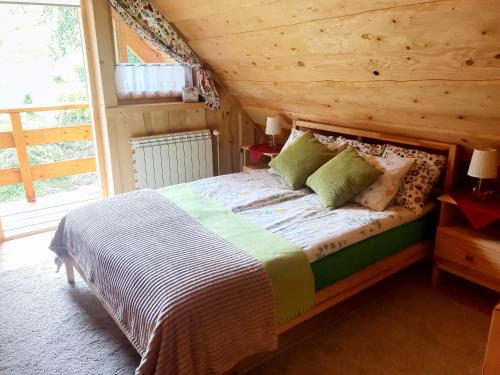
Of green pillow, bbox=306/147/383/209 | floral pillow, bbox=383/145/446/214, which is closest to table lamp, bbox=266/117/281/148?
green pillow, bbox=306/147/383/209

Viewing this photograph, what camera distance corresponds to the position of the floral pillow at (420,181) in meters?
2.69

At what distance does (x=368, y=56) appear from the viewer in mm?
2473

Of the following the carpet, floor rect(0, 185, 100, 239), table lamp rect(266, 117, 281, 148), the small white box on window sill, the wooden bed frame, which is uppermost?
the small white box on window sill

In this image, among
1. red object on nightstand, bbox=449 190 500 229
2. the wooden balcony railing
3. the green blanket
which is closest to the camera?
the green blanket

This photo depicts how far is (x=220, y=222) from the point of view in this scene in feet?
7.95

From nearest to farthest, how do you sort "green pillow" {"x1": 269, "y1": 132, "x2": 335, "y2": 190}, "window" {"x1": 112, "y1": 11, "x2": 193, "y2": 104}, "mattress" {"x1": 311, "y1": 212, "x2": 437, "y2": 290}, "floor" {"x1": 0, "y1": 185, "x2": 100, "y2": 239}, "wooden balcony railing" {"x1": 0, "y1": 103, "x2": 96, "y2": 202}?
"mattress" {"x1": 311, "y1": 212, "x2": 437, "y2": 290}
"green pillow" {"x1": 269, "y1": 132, "x2": 335, "y2": 190}
"window" {"x1": 112, "y1": 11, "x2": 193, "y2": 104}
"floor" {"x1": 0, "y1": 185, "x2": 100, "y2": 239}
"wooden balcony railing" {"x1": 0, "y1": 103, "x2": 96, "y2": 202}

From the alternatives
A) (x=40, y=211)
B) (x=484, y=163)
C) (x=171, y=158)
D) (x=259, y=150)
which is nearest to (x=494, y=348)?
(x=484, y=163)

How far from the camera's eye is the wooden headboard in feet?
8.96

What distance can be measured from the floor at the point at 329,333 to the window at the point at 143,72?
1774mm

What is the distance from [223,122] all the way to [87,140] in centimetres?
158

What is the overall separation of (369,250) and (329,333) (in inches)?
20.8

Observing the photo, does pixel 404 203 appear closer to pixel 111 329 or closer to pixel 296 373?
pixel 296 373

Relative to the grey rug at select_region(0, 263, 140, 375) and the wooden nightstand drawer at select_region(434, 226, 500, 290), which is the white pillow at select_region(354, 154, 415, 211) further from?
Answer: the grey rug at select_region(0, 263, 140, 375)

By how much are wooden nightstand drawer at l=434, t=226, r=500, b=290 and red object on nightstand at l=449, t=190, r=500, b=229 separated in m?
0.11
